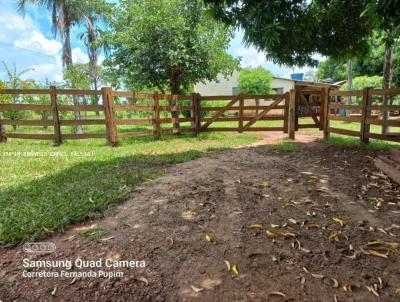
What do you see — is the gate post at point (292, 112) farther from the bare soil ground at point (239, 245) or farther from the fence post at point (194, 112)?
the bare soil ground at point (239, 245)

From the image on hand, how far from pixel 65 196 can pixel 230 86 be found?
939 inches

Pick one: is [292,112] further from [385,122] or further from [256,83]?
[256,83]

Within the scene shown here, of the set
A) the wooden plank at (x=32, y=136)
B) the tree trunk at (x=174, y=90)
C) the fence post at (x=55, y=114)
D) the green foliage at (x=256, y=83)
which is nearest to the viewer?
the fence post at (x=55, y=114)

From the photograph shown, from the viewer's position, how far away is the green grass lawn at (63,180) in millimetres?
2898

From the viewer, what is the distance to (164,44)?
35.0 feet

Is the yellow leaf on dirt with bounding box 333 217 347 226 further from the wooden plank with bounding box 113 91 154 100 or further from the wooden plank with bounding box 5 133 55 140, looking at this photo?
the wooden plank with bounding box 5 133 55 140

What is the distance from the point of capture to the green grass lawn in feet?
9.51

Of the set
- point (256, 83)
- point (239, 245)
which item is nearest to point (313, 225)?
point (239, 245)

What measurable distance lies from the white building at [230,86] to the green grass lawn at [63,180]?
18.9 metres

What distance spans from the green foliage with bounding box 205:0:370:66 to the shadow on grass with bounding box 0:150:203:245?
296cm

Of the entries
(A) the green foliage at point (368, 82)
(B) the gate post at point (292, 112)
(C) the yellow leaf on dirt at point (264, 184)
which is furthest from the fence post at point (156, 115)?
(A) the green foliage at point (368, 82)

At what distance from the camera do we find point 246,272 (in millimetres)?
2146

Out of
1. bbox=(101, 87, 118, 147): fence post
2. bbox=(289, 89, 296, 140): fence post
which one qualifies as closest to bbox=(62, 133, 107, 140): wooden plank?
bbox=(101, 87, 118, 147): fence post

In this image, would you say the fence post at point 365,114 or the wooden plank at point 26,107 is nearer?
the fence post at point 365,114
